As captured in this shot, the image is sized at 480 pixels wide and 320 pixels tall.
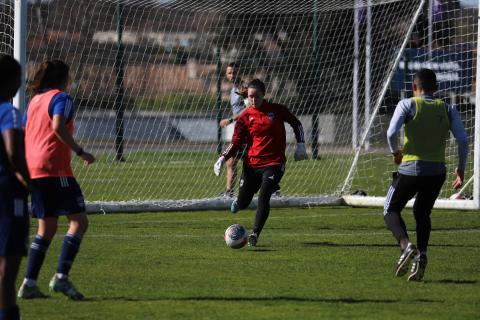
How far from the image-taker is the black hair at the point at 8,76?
683cm

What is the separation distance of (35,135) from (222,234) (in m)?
4.85

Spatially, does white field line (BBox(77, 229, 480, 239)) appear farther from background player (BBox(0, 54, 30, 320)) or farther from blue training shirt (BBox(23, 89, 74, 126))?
background player (BBox(0, 54, 30, 320))

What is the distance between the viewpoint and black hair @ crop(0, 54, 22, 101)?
6.83 meters

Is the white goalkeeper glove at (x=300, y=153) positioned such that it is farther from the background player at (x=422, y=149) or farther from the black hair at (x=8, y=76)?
the black hair at (x=8, y=76)

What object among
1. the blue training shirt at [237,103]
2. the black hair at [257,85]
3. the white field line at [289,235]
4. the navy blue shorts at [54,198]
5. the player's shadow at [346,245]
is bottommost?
the white field line at [289,235]

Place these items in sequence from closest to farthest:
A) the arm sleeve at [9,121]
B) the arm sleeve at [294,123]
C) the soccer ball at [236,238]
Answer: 1. the arm sleeve at [9,121]
2. the soccer ball at [236,238]
3. the arm sleeve at [294,123]

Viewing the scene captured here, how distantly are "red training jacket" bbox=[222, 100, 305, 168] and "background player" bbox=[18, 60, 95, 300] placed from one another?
12.3 feet

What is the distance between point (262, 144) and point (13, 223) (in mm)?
5898

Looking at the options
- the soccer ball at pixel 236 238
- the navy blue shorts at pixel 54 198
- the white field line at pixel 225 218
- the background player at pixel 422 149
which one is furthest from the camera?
the white field line at pixel 225 218

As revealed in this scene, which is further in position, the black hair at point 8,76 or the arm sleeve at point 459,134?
the arm sleeve at point 459,134

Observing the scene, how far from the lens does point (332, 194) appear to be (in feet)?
59.1

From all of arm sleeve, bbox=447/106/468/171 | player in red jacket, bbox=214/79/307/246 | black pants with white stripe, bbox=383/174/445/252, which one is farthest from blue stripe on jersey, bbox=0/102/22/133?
player in red jacket, bbox=214/79/307/246

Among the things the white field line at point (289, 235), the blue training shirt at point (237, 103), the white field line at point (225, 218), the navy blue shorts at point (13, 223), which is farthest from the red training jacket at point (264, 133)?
the navy blue shorts at point (13, 223)


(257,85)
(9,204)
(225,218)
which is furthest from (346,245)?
(9,204)
